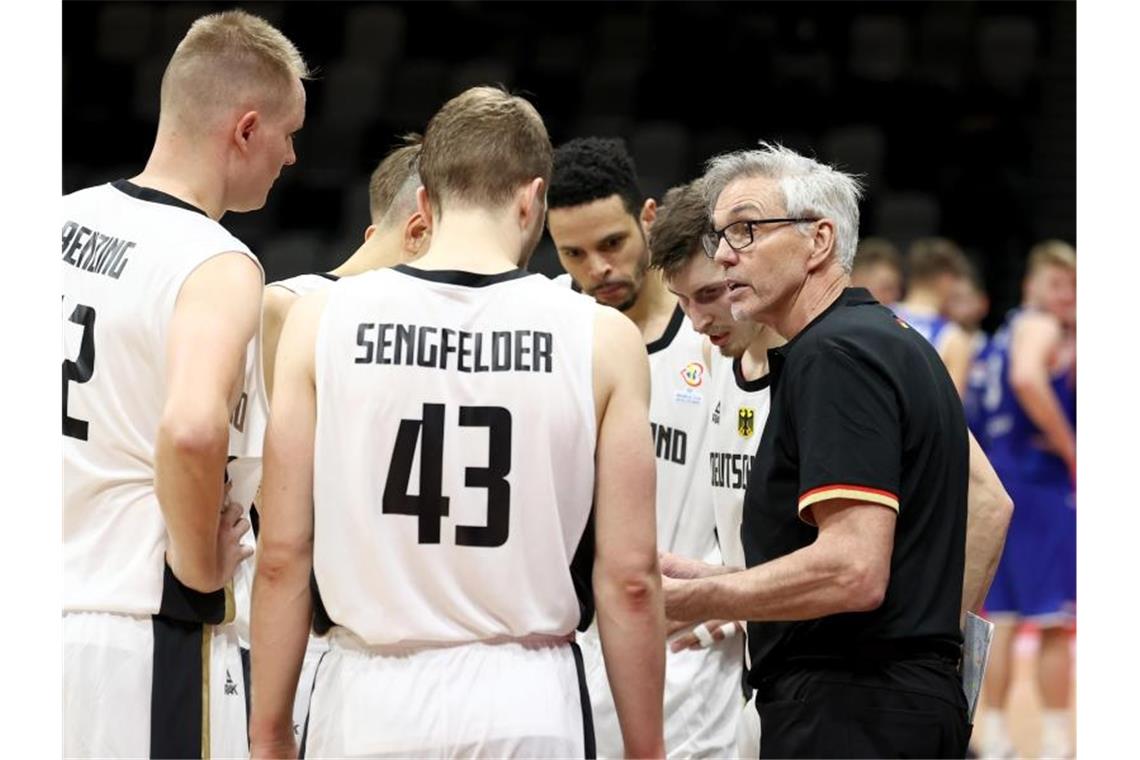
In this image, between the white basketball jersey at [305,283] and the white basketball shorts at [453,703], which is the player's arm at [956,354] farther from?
the white basketball shorts at [453,703]

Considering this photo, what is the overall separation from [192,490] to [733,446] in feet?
6.36

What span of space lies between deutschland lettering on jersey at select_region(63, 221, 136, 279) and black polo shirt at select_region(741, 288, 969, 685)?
1591 millimetres

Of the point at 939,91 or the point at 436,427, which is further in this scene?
the point at 939,91

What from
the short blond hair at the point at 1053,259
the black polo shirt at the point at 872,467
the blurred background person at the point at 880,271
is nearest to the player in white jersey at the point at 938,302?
the blurred background person at the point at 880,271

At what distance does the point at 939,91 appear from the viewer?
13.4 meters

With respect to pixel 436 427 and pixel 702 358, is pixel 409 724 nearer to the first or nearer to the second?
pixel 436 427

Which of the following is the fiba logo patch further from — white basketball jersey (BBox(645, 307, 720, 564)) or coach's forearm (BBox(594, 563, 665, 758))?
coach's forearm (BBox(594, 563, 665, 758))

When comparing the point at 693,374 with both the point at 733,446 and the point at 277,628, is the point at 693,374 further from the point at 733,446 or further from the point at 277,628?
the point at 277,628

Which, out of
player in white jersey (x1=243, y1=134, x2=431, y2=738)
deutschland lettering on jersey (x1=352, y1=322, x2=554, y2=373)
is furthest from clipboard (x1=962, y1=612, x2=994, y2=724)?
player in white jersey (x1=243, y1=134, x2=431, y2=738)

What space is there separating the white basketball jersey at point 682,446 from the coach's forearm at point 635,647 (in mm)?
1750

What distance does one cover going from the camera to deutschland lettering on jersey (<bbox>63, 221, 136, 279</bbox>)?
11.3 ft

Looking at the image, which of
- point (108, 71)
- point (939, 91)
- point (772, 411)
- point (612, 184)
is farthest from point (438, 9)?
point (772, 411)

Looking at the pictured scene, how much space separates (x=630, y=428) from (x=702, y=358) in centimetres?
206

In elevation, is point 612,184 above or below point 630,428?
above
